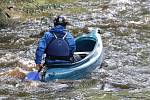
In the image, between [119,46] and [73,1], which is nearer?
[119,46]

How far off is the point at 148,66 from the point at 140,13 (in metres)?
9.83

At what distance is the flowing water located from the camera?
1113 cm

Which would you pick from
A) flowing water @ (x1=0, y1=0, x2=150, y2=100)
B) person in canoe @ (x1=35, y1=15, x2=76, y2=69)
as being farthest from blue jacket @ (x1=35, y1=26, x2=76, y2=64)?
flowing water @ (x1=0, y1=0, x2=150, y2=100)

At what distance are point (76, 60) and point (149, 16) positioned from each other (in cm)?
1099

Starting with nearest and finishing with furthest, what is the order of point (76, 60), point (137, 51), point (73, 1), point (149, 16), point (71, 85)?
point (71, 85) < point (76, 60) < point (137, 51) < point (149, 16) < point (73, 1)

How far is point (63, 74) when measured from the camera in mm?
11820

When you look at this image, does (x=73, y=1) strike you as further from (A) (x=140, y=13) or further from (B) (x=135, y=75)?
(B) (x=135, y=75)

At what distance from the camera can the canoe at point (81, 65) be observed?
38.7ft

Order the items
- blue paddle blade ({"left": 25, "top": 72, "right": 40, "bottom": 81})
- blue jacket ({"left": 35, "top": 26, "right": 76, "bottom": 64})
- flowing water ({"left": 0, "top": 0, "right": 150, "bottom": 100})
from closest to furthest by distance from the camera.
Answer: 1. flowing water ({"left": 0, "top": 0, "right": 150, "bottom": 100})
2. blue jacket ({"left": 35, "top": 26, "right": 76, "bottom": 64})
3. blue paddle blade ({"left": 25, "top": 72, "right": 40, "bottom": 81})

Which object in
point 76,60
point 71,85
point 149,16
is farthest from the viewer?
point 149,16

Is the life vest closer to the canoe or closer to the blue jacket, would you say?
the blue jacket

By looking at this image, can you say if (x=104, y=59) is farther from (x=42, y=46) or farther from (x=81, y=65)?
(x=42, y=46)

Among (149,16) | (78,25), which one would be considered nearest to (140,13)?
(149,16)

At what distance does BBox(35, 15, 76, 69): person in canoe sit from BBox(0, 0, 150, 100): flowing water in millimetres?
612
